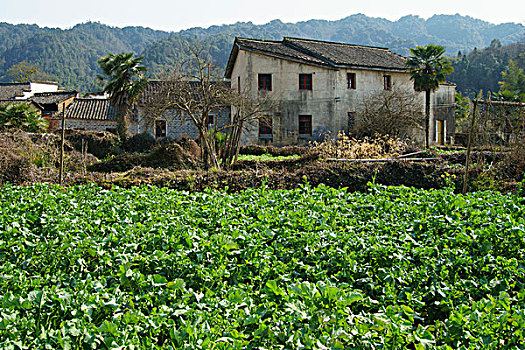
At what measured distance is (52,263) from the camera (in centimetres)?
448

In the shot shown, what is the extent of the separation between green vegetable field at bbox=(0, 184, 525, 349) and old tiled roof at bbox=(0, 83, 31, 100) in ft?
155

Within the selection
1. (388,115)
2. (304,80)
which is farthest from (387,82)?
(304,80)

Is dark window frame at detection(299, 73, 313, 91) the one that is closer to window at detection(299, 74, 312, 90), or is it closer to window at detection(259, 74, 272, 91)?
window at detection(299, 74, 312, 90)

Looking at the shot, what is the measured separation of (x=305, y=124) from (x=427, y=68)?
899 centimetres

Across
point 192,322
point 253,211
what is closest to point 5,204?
point 253,211

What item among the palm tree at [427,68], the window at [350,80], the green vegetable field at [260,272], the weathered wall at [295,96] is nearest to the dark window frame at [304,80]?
the weathered wall at [295,96]

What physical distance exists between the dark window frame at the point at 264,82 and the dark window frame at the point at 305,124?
275 centimetres

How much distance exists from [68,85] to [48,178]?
96647 millimetres

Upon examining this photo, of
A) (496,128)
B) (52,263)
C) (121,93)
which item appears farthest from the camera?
(121,93)

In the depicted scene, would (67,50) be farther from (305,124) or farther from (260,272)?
(260,272)

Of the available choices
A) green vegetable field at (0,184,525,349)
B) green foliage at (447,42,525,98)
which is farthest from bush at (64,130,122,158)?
green foliage at (447,42,525,98)

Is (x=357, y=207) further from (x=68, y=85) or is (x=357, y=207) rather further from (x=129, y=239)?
(x=68, y=85)

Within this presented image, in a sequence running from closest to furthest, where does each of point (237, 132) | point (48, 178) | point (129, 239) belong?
point (129, 239), point (48, 178), point (237, 132)

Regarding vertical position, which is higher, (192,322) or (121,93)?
(121,93)
